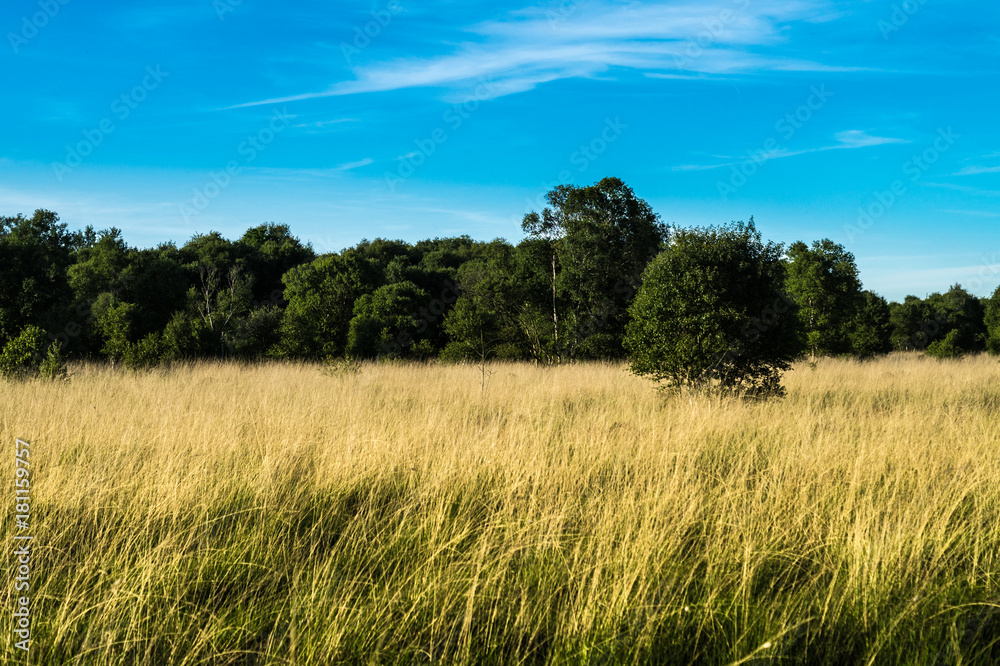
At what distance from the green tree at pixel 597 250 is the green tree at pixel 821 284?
573cm

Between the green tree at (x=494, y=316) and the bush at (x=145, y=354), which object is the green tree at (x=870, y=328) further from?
the bush at (x=145, y=354)

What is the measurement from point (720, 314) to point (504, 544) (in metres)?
6.92

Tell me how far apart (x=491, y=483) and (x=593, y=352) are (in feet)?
52.1

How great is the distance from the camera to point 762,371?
9.80 metres

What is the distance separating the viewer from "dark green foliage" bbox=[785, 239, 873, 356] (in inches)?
836

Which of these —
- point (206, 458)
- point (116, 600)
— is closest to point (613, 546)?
point (116, 600)

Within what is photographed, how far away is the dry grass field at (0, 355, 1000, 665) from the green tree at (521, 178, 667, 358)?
13.1 metres

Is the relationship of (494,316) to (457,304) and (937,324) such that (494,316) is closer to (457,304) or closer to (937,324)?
(457,304)

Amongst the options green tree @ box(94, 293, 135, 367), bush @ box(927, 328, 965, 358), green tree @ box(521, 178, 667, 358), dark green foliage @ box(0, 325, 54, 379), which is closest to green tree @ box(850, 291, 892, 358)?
bush @ box(927, 328, 965, 358)

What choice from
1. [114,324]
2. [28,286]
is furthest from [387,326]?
[28,286]

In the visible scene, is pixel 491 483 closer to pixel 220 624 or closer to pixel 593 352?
pixel 220 624

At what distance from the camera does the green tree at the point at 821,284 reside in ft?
69.7

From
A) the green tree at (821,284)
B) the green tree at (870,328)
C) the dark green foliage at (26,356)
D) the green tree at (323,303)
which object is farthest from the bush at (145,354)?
the green tree at (870,328)

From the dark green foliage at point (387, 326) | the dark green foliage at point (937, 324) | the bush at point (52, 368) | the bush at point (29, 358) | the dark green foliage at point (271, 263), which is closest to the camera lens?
the bush at point (52, 368)
